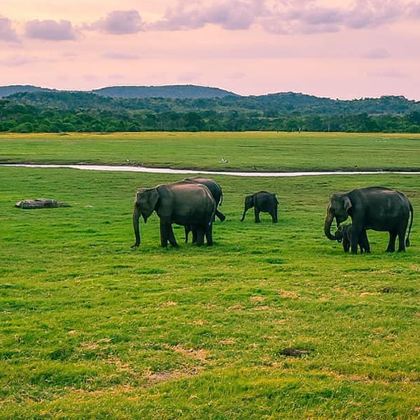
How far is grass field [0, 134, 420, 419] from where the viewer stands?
9.21m

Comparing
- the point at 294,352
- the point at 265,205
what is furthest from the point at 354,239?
the point at 294,352

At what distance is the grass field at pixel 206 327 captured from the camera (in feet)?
30.2

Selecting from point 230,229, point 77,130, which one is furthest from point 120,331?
point 77,130

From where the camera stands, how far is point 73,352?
1097 cm

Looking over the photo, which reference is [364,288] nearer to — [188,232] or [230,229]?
[188,232]

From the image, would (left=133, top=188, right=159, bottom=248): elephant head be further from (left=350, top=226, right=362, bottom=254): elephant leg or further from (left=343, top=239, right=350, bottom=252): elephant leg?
(left=350, top=226, right=362, bottom=254): elephant leg

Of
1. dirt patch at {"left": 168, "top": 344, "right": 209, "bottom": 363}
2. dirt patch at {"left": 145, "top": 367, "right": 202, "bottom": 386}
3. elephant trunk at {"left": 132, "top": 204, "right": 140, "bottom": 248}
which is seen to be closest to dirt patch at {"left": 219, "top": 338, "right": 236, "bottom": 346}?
dirt patch at {"left": 168, "top": 344, "right": 209, "bottom": 363}

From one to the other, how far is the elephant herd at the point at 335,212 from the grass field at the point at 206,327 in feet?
1.79

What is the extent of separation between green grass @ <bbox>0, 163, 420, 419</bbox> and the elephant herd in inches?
22.6

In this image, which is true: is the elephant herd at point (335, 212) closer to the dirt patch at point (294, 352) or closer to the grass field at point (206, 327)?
the grass field at point (206, 327)

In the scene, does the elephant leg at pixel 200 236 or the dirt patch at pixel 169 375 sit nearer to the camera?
the dirt patch at pixel 169 375

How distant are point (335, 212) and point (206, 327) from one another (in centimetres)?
856

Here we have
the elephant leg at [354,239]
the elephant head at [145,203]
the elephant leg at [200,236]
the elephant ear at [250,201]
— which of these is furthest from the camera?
the elephant ear at [250,201]

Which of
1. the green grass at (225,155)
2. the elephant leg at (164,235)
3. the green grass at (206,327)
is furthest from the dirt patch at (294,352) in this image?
the green grass at (225,155)
